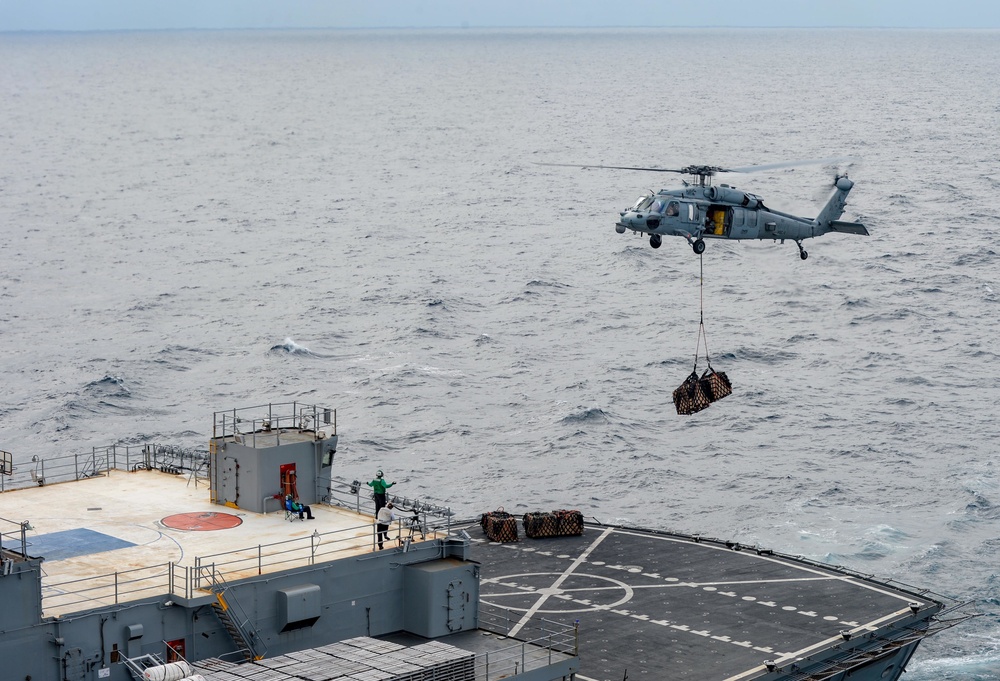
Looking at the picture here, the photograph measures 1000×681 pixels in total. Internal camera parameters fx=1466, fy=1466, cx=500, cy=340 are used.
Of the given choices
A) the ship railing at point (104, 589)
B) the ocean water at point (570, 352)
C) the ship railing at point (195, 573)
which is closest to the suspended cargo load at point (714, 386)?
the ocean water at point (570, 352)

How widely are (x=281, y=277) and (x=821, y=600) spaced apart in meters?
74.6

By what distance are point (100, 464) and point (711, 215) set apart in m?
26.2

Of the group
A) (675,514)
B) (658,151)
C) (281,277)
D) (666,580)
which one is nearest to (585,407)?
(675,514)

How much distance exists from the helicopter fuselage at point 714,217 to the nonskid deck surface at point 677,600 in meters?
11.7

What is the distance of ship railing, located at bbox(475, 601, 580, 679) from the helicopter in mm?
14554

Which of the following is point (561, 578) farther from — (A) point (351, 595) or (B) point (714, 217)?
(B) point (714, 217)

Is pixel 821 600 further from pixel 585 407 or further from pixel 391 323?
pixel 391 323

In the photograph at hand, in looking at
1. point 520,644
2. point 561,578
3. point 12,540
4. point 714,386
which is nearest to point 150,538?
point 12,540

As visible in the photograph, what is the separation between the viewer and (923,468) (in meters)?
76.0

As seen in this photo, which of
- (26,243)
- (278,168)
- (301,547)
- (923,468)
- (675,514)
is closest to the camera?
(301,547)

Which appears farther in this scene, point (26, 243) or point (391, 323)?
point (26, 243)

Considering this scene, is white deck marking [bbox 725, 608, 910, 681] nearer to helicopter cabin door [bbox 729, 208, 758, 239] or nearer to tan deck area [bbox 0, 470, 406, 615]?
tan deck area [bbox 0, 470, 406, 615]

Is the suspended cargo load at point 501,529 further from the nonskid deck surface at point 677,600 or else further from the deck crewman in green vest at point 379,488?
the deck crewman in green vest at point 379,488

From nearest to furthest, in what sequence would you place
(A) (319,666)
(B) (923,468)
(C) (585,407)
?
(A) (319,666) → (B) (923,468) → (C) (585,407)
